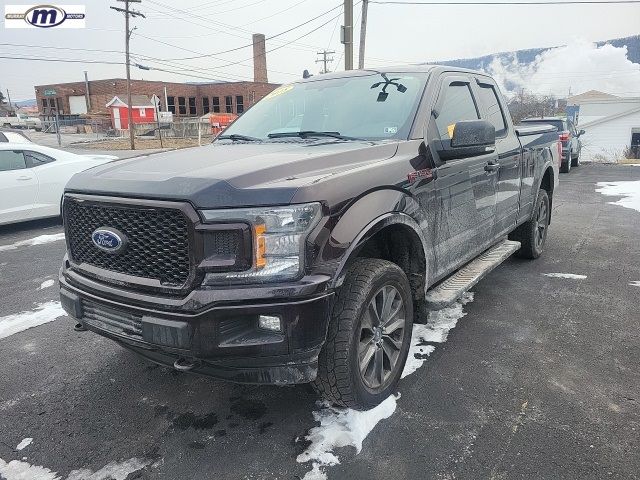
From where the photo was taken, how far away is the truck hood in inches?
88.2

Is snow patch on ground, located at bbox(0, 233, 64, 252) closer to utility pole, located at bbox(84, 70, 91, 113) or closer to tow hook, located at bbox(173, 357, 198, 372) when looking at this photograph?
tow hook, located at bbox(173, 357, 198, 372)

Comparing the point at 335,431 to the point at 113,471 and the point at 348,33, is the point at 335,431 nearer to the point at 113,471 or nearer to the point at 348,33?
the point at 113,471

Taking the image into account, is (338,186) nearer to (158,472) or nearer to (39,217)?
(158,472)

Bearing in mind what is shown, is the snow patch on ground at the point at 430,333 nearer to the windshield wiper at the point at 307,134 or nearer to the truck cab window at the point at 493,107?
the windshield wiper at the point at 307,134

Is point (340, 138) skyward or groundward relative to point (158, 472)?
skyward

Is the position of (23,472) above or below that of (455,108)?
below

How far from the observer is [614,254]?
6.14 m

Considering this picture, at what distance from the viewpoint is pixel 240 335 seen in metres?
2.27

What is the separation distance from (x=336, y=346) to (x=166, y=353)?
0.82 metres

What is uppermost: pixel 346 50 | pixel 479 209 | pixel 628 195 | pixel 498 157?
pixel 346 50

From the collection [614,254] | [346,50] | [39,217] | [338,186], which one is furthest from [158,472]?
[346,50]

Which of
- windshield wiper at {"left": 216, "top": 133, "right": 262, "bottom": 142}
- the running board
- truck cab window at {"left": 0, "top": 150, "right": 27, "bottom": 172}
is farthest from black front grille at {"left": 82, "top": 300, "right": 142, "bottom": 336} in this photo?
truck cab window at {"left": 0, "top": 150, "right": 27, "bottom": 172}

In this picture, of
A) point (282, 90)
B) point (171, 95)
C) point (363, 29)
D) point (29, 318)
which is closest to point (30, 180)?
point (29, 318)

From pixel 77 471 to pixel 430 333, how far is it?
2.50m
